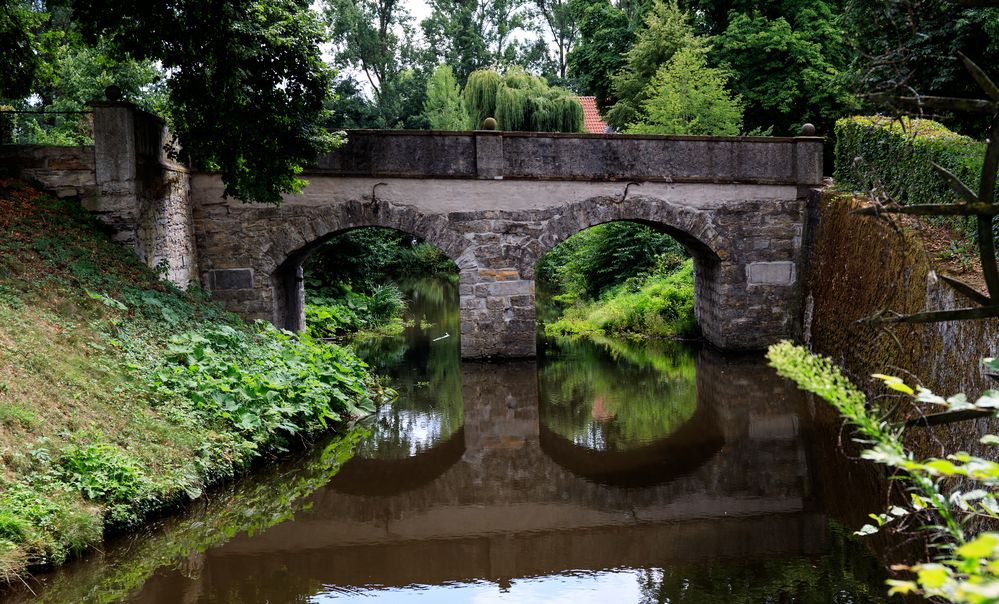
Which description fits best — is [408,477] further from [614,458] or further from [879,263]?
[879,263]

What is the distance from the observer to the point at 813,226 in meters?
13.1

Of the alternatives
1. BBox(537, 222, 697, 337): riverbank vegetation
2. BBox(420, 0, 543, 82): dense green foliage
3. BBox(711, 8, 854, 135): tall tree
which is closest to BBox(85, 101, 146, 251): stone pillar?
BBox(537, 222, 697, 337): riverbank vegetation

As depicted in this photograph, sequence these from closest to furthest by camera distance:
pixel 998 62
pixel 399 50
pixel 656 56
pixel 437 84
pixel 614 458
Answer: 1. pixel 614 458
2. pixel 998 62
3. pixel 656 56
4. pixel 437 84
5. pixel 399 50

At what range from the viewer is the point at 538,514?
7.08 meters

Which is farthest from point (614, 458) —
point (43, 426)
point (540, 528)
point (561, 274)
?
point (561, 274)

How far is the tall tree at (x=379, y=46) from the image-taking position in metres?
32.3

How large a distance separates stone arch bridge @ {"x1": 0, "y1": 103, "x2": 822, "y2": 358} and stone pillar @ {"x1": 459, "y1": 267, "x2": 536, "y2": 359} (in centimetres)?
2

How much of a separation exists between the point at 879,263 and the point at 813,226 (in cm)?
296

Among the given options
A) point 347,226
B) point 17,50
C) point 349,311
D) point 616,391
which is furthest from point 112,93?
point 349,311

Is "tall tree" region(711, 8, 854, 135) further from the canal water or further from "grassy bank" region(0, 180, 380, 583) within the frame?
"grassy bank" region(0, 180, 380, 583)

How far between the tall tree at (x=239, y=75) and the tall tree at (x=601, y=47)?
1339 cm

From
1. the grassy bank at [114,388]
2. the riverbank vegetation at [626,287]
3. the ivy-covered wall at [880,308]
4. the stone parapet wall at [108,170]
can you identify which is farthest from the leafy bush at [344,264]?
the ivy-covered wall at [880,308]

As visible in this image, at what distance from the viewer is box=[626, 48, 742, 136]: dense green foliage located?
17500 millimetres

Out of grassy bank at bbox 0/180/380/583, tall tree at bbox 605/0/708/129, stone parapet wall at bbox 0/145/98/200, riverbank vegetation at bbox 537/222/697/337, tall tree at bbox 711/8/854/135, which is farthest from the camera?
tall tree at bbox 605/0/708/129
